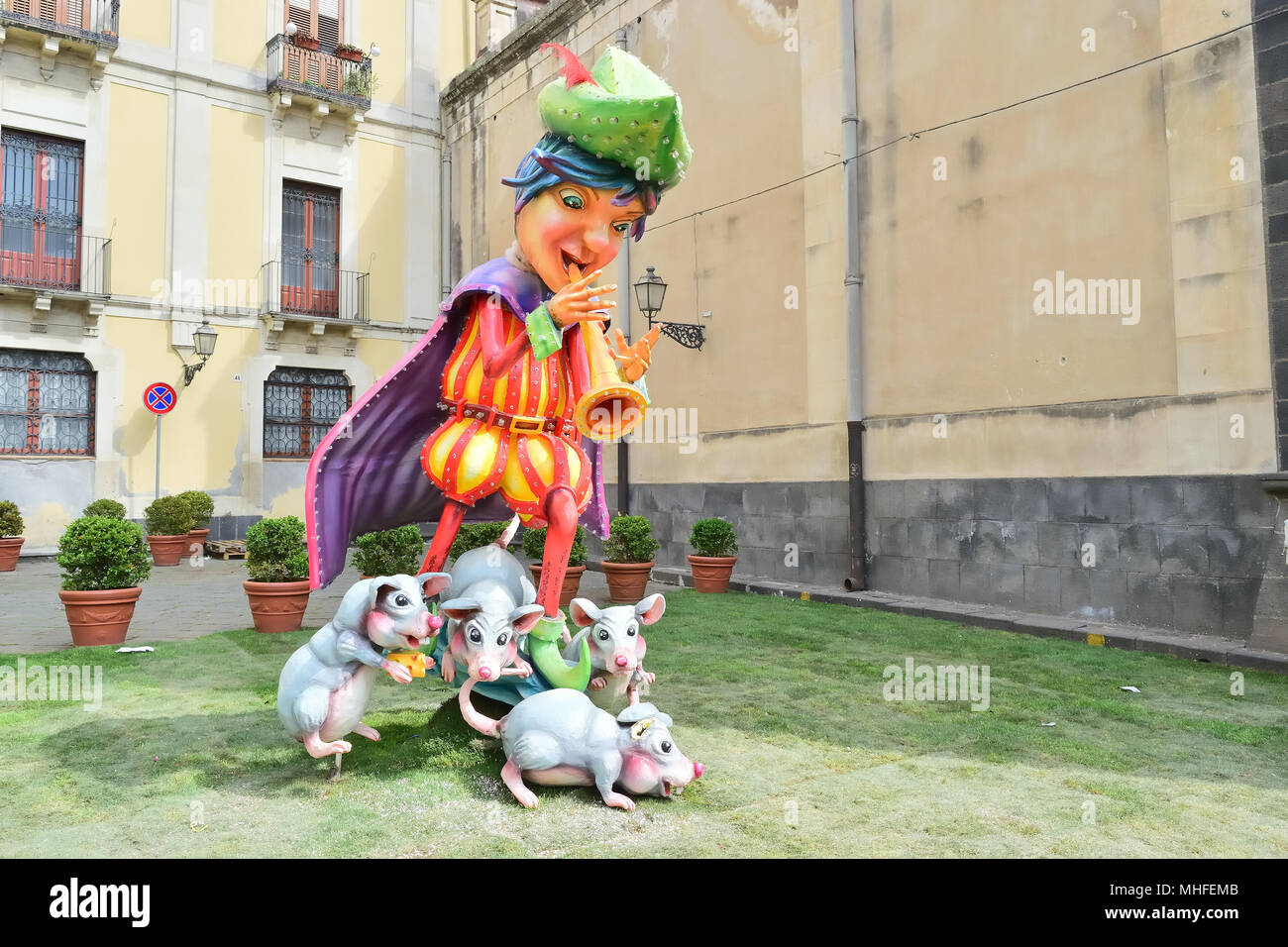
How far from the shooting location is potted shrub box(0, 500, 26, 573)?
12797 mm

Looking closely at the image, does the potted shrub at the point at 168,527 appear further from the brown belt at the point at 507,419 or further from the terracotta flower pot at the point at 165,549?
the brown belt at the point at 507,419

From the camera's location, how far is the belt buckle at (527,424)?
4.22 m

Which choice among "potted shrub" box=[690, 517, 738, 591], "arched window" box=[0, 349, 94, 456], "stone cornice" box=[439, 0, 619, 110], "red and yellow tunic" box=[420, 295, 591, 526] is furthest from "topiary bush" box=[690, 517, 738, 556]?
"arched window" box=[0, 349, 94, 456]

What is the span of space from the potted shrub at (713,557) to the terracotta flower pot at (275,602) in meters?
4.74

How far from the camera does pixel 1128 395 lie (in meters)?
7.55

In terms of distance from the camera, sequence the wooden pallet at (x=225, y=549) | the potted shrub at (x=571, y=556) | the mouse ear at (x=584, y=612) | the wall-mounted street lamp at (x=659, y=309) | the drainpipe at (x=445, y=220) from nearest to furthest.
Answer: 1. the mouse ear at (x=584, y=612)
2. the potted shrub at (x=571, y=556)
3. the wall-mounted street lamp at (x=659, y=309)
4. the wooden pallet at (x=225, y=549)
5. the drainpipe at (x=445, y=220)

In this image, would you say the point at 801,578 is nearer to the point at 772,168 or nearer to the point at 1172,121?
the point at 772,168

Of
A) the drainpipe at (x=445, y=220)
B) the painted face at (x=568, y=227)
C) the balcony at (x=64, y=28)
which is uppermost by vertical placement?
the balcony at (x=64, y=28)

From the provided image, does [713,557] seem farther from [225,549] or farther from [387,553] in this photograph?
[225,549]

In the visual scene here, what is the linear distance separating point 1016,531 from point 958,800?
17.7 ft

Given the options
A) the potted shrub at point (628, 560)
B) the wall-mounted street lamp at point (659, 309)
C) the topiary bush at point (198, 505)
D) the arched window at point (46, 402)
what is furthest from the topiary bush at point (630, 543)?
the arched window at point (46, 402)

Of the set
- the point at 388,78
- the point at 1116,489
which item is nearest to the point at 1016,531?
the point at 1116,489

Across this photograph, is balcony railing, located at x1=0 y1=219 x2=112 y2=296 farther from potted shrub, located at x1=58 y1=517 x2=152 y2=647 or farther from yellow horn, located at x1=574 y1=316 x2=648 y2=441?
yellow horn, located at x1=574 y1=316 x2=648 y2=441

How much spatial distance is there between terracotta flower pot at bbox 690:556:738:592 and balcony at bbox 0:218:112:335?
11.1 metres
